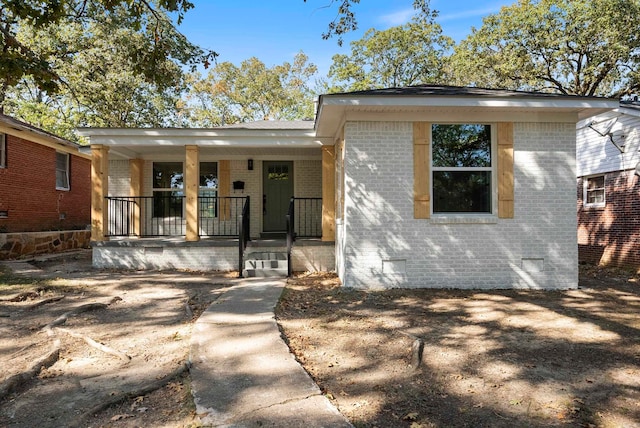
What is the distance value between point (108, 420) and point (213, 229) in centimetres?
847

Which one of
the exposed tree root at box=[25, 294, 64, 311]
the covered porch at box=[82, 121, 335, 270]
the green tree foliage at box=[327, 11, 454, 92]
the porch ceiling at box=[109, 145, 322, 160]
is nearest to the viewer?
the exposed tree root at box=[25, 294, 64, 311]

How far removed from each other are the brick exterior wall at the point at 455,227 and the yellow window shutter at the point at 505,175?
0.13 meters

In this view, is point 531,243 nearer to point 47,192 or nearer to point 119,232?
point 119,232

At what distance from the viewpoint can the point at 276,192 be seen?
10953 millimetres

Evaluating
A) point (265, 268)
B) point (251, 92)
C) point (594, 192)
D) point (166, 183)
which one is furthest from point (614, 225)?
point (251, 92)

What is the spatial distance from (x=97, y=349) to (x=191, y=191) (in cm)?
526

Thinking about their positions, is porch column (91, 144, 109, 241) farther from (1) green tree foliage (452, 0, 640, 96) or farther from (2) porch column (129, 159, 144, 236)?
(1) green tree foliage (452, 0, 640, 96)

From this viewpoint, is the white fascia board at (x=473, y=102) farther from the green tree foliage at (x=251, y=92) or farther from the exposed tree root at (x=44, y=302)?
the green tree foliage at (x=251, y=92)

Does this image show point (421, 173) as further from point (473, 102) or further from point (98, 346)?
point (98, 346)

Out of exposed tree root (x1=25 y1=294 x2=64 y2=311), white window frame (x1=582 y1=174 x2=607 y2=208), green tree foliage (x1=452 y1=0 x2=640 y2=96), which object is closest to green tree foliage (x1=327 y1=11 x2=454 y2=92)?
green tree foliage (x1=452 y1=0 x2=640 y2=96)

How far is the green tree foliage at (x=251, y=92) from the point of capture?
31625 mm

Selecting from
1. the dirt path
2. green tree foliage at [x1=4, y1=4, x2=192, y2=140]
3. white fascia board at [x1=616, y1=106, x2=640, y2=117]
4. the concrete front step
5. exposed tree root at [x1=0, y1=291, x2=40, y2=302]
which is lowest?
the dirt path

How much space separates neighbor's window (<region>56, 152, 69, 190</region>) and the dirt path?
7.57m

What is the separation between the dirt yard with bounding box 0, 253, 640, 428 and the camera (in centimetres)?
262
